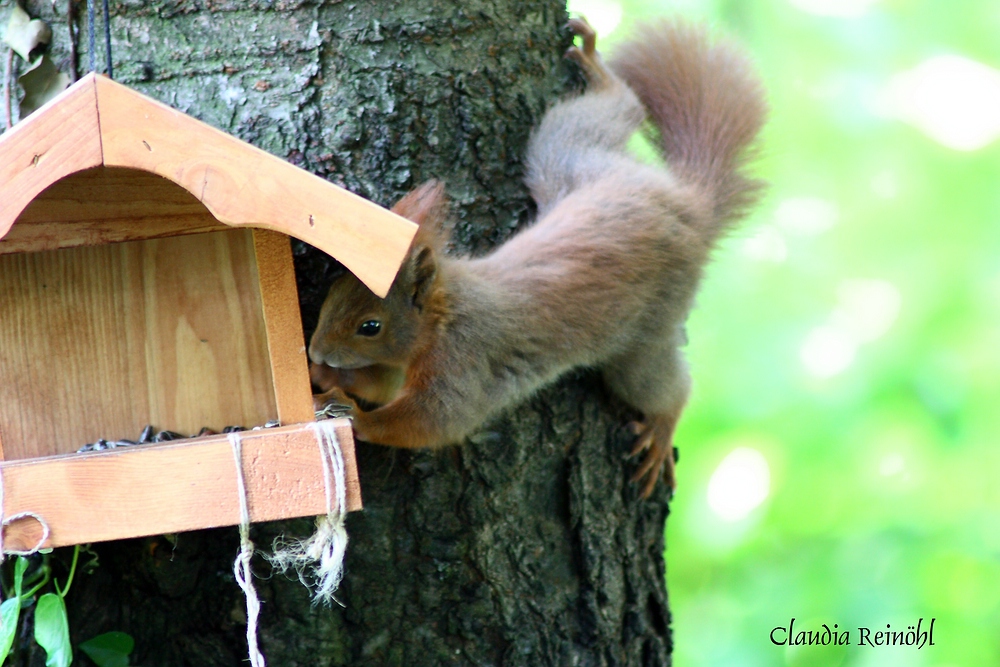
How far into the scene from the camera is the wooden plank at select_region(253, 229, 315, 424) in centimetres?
137

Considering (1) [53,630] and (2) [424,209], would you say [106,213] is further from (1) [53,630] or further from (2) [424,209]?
(1) [53,630]

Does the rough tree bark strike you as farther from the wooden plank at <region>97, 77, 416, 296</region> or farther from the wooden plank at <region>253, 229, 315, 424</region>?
the wooden plank at <region>97, 77, 416, 296</region>

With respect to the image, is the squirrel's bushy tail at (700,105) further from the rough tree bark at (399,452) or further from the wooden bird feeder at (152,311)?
the wooden bird feeder at (152,311)

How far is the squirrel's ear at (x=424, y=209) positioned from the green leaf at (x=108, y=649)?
2.49 ft

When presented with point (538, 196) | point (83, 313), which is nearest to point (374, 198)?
point (538, 196)

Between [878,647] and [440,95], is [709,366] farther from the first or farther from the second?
[440,95]

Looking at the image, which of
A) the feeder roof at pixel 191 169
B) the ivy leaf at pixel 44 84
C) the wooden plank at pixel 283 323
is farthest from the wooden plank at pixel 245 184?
the ivy leaf at pixel 44 84

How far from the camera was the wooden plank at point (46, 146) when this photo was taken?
1.14 m

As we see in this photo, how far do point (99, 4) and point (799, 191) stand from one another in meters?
2.49

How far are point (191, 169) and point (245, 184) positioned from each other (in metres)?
0.06
